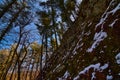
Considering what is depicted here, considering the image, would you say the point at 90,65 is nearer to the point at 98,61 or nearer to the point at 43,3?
the point at 98,61

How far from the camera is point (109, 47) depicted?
5.43 metres

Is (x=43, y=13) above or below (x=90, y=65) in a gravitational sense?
above

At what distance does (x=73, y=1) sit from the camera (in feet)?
77.9

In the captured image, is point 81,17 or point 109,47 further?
point 81,17

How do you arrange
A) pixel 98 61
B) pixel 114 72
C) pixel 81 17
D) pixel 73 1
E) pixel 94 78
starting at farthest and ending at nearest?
1. pixel 73 1
2. pixel 81 17
3. pixel 98 61
4. pixel 94 78
5. pixel 114 72

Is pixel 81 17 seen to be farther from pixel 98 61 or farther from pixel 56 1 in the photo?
pixel 56 1

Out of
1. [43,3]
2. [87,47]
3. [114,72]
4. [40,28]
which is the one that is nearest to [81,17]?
[87,47]

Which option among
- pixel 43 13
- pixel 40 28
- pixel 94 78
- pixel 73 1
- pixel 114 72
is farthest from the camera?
pixel 40 28

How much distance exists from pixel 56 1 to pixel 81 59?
19.3 m

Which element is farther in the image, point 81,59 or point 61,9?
point 61,9

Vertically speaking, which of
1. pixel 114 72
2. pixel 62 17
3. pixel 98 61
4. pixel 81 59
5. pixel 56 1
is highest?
pixel 56 1

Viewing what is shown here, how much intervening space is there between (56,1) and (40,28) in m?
5.97

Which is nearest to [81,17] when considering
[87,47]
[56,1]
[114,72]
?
[87,47]

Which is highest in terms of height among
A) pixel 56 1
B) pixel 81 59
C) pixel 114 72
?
pixel 56 1
